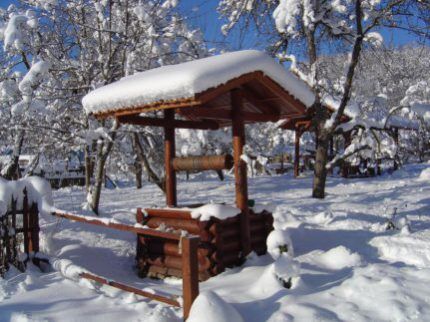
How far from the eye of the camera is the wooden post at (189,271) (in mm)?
3719

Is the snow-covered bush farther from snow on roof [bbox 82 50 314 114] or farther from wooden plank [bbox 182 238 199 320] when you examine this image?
snow on roof [bbox 82 50 314 114]

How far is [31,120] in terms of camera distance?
938 cm

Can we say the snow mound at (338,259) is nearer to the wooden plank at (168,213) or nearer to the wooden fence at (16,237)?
the wooden plank at (168,213)

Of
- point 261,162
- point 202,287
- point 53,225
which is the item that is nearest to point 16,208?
point 53,225

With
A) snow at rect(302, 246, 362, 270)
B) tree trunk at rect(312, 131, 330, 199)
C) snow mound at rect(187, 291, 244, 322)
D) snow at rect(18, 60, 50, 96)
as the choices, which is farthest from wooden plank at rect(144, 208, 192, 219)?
tree trunk at rect(312, 131, 330, 199)

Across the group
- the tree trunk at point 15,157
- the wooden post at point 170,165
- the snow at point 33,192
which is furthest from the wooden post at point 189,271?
the tree trunk at point 15,157

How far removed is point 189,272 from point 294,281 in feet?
4.50

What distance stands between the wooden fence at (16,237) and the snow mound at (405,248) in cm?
473

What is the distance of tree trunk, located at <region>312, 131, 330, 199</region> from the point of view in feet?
40.0

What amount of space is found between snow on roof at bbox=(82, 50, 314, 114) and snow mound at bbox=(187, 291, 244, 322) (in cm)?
222

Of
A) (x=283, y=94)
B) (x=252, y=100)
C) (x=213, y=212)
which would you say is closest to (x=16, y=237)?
(x=213, y=212)

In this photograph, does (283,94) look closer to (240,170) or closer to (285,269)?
(240,170)

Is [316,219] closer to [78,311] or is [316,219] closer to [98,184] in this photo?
[98,184]

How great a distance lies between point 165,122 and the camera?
6.64 metres
